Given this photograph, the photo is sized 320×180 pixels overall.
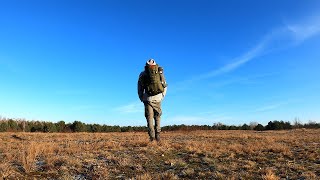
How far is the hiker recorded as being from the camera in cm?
1247

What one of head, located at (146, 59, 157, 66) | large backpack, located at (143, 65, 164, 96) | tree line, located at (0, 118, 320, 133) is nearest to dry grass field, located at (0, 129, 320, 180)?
large backpack, located at (143, 65, 164, 96)

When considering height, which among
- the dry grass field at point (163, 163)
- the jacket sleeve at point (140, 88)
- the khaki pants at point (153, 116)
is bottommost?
the dry grass field at point (163, 163)

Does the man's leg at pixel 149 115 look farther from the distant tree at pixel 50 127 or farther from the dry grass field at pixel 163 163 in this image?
the distant tree at pixel 50 127

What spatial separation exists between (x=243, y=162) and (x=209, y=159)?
835 mm

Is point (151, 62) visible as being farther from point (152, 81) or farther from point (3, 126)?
point (3, 126)

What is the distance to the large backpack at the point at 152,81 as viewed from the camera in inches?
488

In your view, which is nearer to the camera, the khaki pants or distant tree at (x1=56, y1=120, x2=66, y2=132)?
the khaki pants

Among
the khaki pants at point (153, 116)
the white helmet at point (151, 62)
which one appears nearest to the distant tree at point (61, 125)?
the khaki pants at point (153, 116)

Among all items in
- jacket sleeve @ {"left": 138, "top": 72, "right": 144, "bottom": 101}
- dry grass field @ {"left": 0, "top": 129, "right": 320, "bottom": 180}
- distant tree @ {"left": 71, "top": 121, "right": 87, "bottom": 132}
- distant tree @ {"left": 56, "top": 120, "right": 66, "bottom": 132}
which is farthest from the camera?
distant tree @ {"left": 71, "top": 121, "right": 87, "bottom": 132}

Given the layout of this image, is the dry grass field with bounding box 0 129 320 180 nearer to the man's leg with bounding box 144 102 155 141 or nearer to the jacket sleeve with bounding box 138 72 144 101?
the man's leg with bounding box 144 102 155 141

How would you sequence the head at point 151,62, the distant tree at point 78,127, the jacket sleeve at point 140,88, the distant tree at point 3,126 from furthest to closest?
the distant tree at point 78,127
the distant tree at point 3,126
the jacket sleeve at point 140,88
the head at point 151,62

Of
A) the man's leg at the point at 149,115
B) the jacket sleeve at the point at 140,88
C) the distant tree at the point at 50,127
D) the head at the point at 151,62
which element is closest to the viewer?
the head at the point at 151,62

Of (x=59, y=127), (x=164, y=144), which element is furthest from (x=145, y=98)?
(x=59, y=127)

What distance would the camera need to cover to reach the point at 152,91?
41.2 ft
